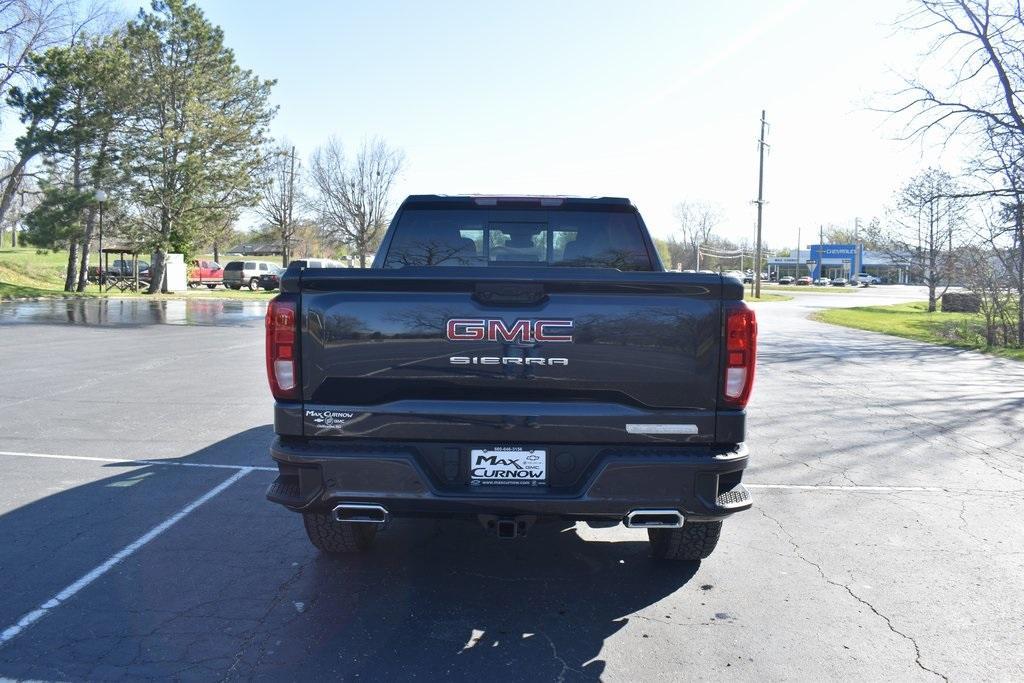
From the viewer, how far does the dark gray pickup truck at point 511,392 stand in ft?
11.1

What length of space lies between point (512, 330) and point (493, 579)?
161 centimetres

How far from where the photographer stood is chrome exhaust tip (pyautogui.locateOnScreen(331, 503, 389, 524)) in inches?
136

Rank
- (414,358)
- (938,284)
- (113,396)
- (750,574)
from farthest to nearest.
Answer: (938,284), (113,396), (750,574), (414,358)

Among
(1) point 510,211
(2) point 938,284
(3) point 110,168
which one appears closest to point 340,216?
(3) point 110,168

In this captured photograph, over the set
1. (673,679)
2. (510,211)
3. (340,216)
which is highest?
(340,216)

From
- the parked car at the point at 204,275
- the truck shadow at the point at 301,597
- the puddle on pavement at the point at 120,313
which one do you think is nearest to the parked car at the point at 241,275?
the parked car at the point at 204,275

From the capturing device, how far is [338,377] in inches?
135

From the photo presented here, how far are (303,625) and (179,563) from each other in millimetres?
1178

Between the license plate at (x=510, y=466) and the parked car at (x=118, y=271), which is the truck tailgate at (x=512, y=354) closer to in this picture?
the license plate at (x=510, y=466)

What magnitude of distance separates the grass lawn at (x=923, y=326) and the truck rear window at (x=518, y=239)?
1652cm

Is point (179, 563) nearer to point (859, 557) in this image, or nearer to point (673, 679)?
point (673, 679)

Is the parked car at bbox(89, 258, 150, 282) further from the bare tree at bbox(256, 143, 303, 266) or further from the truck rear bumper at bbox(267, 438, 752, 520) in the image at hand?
the truck rear bumper at bbox(267, 438, 752, 520)

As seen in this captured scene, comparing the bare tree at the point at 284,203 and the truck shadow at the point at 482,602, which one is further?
the bare tree at the point at 284,203

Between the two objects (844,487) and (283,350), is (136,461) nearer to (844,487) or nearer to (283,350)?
(283,350)
